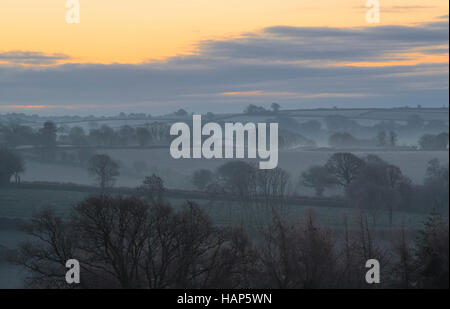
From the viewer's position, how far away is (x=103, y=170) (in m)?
61.8

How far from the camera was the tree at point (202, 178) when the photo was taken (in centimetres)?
5706

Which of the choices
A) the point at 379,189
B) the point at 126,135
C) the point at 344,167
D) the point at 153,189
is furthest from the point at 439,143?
the point at 126,135

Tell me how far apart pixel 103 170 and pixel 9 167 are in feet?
24.4

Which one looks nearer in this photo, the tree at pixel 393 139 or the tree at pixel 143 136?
the tree at pixel 393 139

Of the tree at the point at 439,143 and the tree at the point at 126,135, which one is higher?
the tree at the point at 126,135

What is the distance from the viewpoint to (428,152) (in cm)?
2942

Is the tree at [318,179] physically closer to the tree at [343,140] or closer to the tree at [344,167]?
the tree at [344,167]

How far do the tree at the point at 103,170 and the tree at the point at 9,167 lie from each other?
5.91 m

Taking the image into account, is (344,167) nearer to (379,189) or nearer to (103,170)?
(379,189)

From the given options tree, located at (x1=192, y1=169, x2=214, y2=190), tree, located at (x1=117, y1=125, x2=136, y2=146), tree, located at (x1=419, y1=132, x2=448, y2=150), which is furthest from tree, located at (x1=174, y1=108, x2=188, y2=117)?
tree, located at (x1=419, y1=132, x2=448, y2=150)

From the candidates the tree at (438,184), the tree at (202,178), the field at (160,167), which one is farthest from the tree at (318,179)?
the tree at (438,184)
